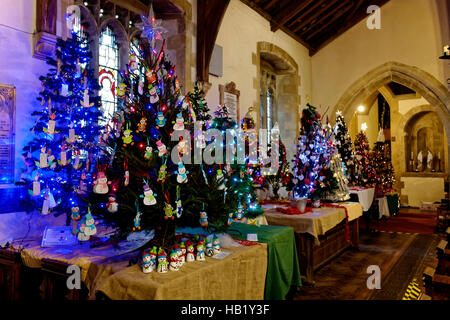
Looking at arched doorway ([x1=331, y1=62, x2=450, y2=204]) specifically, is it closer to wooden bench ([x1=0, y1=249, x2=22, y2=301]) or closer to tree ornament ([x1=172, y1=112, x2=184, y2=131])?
tree ornament ([x1=172, y1=112, x2=184, y2=131])

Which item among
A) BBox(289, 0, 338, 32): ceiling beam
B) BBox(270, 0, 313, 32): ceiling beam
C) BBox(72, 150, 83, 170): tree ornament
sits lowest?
BBox(72, 150, 83, 170): tree ornament

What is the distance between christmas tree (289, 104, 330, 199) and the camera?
4.49m

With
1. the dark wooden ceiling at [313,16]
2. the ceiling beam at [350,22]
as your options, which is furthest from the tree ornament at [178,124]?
the ceiling beam at [350,22]

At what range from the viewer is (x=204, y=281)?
2016 millimetres

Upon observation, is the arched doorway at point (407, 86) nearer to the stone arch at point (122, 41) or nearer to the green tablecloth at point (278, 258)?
the stone arch at point (122, 41)

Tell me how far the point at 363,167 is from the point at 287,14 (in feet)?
13.2

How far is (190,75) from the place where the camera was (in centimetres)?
519

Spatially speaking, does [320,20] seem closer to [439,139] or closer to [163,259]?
[439,139]

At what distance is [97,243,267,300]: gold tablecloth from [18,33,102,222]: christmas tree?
1.24 m

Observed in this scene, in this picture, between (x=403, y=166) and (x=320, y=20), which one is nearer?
(x=320, y=20)

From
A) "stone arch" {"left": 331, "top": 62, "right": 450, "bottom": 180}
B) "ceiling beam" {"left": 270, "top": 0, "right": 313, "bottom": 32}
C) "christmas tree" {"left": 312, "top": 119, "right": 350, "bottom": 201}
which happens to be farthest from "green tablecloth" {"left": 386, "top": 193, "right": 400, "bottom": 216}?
"ceiling beam" {"left": 270, "top": 0, "right": 313, "bottom": 32}

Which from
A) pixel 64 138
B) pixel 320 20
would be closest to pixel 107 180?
pixel 64 138

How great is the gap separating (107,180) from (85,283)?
66 cm

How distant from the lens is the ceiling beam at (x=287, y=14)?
23.2ft
